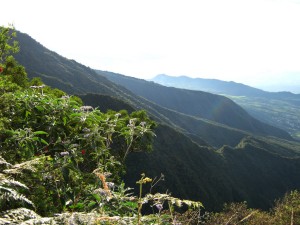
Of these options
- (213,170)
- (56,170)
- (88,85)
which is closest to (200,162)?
(213,170)

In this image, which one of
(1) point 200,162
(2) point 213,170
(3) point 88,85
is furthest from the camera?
(3) point 88,85

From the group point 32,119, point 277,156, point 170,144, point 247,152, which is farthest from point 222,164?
point 32,119

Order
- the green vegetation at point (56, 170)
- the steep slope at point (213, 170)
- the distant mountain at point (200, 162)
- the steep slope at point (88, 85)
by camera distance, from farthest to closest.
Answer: the steep slope at point (88, 85), the distant mountain at point (200, 162), the steep slope at point (213, 170), the green vegetation at point (56, 170)

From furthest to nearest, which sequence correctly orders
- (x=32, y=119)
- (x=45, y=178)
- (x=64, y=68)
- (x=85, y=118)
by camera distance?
(x=64, y=68)
(x=85, y=118)
(x=32, y=119)
(x=45, y=178)

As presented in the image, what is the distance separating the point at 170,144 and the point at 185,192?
53.2 ft

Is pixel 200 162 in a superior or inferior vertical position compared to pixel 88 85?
inferior

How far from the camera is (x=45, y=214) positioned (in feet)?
14.4

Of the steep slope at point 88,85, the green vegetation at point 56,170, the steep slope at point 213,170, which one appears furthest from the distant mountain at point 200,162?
the green vegetation at point 56,170

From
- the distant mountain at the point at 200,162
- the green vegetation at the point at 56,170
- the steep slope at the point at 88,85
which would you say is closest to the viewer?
the green vegetation at the point at 56,170

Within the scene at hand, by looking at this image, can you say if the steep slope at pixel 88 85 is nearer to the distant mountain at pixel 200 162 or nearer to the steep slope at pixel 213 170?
the distant mountain at pixel 200 162

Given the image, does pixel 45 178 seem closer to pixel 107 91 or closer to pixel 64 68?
pixel 107 91

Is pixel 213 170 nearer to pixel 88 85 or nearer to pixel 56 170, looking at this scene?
pixel 88 85

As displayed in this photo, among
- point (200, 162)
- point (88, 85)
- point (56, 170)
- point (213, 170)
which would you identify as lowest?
point (213, 170)

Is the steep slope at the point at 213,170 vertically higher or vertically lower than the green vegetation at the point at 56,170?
lower
